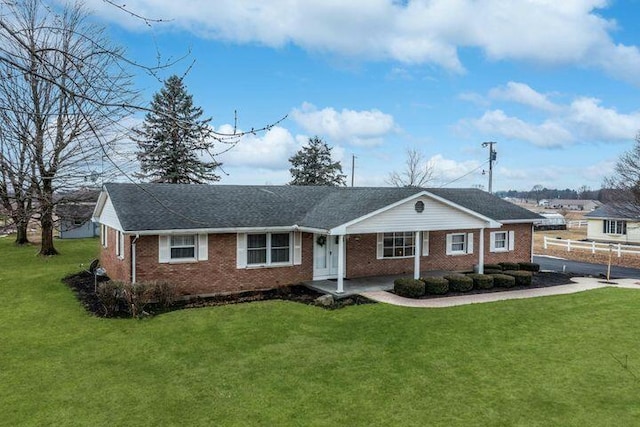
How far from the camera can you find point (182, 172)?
1489 inches

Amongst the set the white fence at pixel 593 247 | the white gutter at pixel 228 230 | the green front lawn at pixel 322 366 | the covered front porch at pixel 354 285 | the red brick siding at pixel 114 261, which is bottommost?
the green front lawn at pixel 322 366

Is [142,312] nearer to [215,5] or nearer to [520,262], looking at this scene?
[215,5]

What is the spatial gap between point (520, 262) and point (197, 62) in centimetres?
2354

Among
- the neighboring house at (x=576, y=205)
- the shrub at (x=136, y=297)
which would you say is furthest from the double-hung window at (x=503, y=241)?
the neighboring house at (x=576, y=205)

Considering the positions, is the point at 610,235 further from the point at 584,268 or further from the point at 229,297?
the point at 229,297

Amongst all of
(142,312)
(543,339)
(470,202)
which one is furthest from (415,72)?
(142,312)

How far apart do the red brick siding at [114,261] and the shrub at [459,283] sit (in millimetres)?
12065

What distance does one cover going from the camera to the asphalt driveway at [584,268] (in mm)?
24266

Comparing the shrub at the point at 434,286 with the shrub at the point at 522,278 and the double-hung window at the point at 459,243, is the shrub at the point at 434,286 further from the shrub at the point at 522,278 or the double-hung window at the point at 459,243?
the double-hung window at the point at 459,243

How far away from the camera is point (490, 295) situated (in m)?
Result: 17.7

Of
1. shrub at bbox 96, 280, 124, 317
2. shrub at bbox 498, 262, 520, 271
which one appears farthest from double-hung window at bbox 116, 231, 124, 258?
shrub at bbox 498, 262, 520, 271

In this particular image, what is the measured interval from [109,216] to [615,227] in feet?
140

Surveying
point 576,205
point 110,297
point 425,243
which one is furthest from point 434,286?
point 576,205

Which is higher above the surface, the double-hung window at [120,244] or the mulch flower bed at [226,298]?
the double-hung window at [120,244]
